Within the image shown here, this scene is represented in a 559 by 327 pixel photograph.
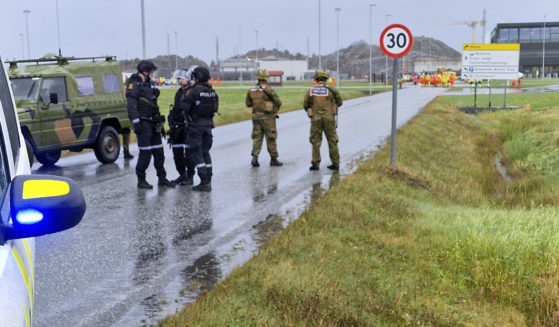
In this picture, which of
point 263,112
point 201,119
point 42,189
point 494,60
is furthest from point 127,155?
point 494,60

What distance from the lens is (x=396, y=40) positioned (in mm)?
10812

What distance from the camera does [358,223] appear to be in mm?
7383

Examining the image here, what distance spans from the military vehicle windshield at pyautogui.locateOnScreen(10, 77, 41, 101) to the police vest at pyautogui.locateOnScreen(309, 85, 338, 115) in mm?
4809

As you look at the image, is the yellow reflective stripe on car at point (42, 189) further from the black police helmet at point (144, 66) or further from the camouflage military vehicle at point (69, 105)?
the camouflage military vehicle at point (69, 105)

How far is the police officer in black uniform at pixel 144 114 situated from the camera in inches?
384

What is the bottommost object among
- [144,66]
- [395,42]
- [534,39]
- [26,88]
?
→ [26,88]

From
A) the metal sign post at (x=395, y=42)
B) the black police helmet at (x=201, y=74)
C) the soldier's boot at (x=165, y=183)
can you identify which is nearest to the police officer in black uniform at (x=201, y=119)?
the black police helmet at (x=201, y=74)

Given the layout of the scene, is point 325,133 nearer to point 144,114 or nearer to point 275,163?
point 275,163

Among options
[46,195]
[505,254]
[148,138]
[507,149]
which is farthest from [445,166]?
[46,195]

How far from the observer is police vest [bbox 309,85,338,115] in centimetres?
1180

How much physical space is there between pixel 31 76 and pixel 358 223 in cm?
737

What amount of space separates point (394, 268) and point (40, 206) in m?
4.48

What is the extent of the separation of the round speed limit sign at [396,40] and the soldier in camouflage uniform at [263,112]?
2352 millimetres

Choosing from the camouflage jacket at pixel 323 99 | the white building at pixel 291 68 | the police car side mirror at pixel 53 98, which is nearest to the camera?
the police car side mirror at pixel 53 98
